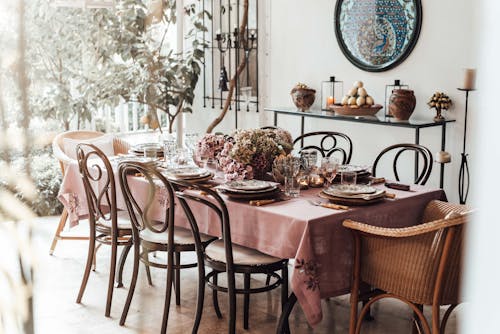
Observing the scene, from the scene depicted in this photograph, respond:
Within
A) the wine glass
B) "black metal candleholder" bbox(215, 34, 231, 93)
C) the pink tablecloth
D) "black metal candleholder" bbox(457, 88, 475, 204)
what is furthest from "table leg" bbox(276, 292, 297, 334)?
"black metal candleholder" bbox(215, 34, 231, 93)

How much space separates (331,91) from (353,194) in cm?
238

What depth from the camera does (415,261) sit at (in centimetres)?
224

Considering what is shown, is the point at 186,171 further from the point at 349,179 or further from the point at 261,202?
the point at 349,179

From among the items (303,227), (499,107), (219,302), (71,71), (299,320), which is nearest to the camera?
(499,107)

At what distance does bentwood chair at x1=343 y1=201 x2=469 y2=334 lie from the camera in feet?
7.06

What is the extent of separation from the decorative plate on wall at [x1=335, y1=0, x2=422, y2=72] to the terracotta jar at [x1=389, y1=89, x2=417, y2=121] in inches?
16.6

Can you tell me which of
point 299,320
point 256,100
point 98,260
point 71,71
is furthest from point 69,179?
point 71,71

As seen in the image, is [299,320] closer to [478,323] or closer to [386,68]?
[386,68]

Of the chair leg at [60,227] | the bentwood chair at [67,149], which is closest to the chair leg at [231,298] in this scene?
the bentwood chair at [67,149]

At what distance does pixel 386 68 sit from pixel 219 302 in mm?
2192

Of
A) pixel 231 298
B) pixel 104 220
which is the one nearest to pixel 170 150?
pixel 104 220

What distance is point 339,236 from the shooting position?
97.7 inches

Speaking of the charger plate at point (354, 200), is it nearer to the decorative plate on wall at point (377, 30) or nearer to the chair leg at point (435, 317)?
the chair leg at point (435, 317)

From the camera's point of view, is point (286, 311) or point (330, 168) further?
point (330, 168)
